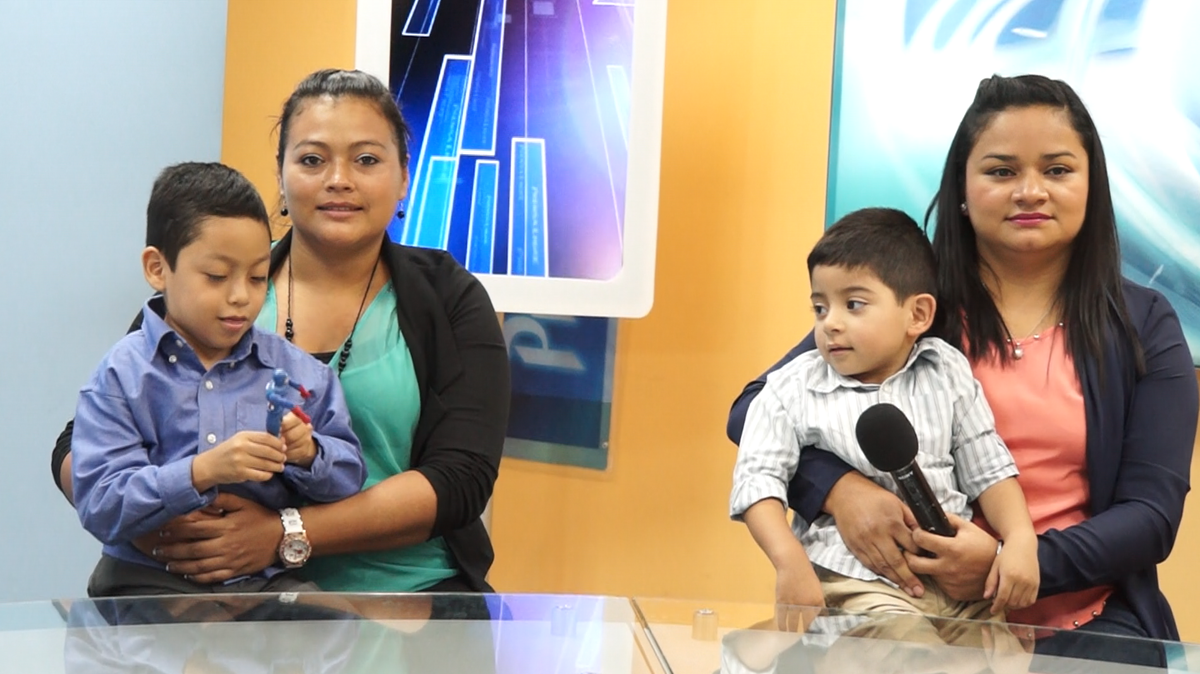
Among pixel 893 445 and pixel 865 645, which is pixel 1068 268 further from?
pixel 865 645

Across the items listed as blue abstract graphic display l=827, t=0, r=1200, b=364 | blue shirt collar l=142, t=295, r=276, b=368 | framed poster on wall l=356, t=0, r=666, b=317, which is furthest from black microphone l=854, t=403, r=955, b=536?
blue abstract graphic display l=827, t=0, r=1200, b=364

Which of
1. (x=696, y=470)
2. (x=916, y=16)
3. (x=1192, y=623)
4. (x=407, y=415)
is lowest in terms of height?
(x=1192, y=623)

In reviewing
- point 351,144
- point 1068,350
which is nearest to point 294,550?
point 351,144

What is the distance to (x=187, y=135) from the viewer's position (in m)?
3.46

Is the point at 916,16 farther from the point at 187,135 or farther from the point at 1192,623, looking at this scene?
the point at 187,135

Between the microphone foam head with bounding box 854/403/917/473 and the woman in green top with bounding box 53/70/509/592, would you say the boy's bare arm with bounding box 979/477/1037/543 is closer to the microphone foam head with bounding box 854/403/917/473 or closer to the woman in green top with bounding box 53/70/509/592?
the microphone foam head with bounding box 854/403/917/473

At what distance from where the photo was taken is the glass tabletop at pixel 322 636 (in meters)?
1.18

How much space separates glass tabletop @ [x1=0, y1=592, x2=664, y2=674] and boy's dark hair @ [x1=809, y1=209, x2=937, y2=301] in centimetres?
70

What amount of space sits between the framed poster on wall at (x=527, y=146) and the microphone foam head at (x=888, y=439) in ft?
3.80

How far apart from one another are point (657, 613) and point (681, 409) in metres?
1.64

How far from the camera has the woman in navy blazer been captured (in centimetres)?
177

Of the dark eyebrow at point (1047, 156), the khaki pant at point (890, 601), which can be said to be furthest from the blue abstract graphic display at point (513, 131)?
the khaki pant at point (890, 601)

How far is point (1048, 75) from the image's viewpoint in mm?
2676

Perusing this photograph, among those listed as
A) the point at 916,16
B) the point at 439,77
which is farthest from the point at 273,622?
the point at 916,16
